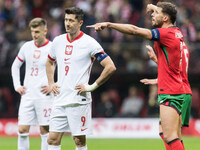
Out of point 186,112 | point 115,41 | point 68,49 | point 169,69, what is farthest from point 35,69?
point 115,41

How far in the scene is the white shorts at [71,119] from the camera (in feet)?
25.4

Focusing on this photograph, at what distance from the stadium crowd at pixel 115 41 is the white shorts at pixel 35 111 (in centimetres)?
789

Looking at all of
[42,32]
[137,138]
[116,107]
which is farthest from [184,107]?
[116,107]

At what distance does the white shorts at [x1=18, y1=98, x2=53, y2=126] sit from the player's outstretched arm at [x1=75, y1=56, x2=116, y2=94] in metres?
2.07

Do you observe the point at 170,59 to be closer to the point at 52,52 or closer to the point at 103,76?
the point at 103,76

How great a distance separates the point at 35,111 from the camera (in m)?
9.70

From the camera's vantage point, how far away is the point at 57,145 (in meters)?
7.71


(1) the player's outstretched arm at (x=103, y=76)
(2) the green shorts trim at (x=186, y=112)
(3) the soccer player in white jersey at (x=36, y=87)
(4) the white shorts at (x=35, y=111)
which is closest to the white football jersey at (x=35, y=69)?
(3) the soccer player in white jersey at (x=36, y=87)

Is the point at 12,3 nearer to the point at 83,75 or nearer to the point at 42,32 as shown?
the point at 42,32

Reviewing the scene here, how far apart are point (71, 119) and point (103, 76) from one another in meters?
0.87

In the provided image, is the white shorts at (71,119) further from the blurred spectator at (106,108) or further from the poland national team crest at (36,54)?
the blurred spectator at (106,108)

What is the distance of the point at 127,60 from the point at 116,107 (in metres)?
1.93

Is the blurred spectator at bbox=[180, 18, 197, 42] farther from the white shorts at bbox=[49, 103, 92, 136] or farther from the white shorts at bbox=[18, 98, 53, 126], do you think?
the white shorts at bbox=[49, 103, 92, 136]

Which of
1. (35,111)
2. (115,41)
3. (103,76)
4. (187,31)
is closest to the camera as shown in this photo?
(103,76)
